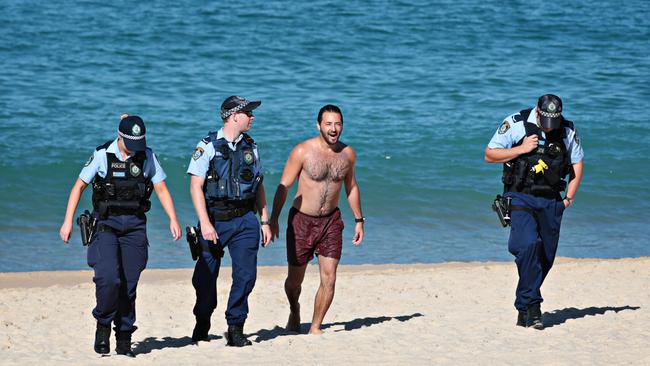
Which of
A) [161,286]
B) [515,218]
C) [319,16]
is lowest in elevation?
[161,286]

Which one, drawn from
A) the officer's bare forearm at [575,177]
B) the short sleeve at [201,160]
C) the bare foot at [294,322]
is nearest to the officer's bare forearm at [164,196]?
the short sleeve at [201,160]

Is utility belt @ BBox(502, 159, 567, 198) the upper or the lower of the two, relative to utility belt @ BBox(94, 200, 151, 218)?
upper

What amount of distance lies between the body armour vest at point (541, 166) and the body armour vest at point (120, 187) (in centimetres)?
274

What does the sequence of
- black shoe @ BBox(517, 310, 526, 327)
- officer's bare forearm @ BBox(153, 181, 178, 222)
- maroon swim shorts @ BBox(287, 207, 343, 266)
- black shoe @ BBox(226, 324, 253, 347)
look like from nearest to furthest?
1. officer's bare forearm @ BBox(153, 181, 178, 222)
2. black shoe @ BBox(226, 324, 253, 347)
3. maroon swim shorts @ BBox(287, 207, 343, 266)
4. black shoe @ BBox(517, 310, 526, 327)

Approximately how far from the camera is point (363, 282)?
11664 millimetres

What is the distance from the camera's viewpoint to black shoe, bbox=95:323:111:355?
8.01 m

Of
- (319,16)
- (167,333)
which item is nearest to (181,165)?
(167,333)

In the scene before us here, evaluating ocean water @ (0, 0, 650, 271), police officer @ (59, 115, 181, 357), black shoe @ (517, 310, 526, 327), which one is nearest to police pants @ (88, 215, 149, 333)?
police officer @ (59, 115, 181, 357)

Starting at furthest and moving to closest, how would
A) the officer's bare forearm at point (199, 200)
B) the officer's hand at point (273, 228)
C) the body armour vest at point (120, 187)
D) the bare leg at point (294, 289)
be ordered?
the bare leg at point (294, 289), the officer's hand at point (273, 228), the officer's bare forearm at point (199, 200), the body armour vest at point (120, 187)

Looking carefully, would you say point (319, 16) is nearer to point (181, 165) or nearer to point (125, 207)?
point (181, 165)

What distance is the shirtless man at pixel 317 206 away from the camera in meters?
8.65

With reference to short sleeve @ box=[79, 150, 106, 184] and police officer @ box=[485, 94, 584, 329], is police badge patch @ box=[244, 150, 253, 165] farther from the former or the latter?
police officer @ box=[485, 94, 584, 329]

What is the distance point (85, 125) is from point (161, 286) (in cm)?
1041

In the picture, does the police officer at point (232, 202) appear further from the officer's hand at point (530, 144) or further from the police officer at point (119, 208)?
the officer's hand at point (530, 144)
